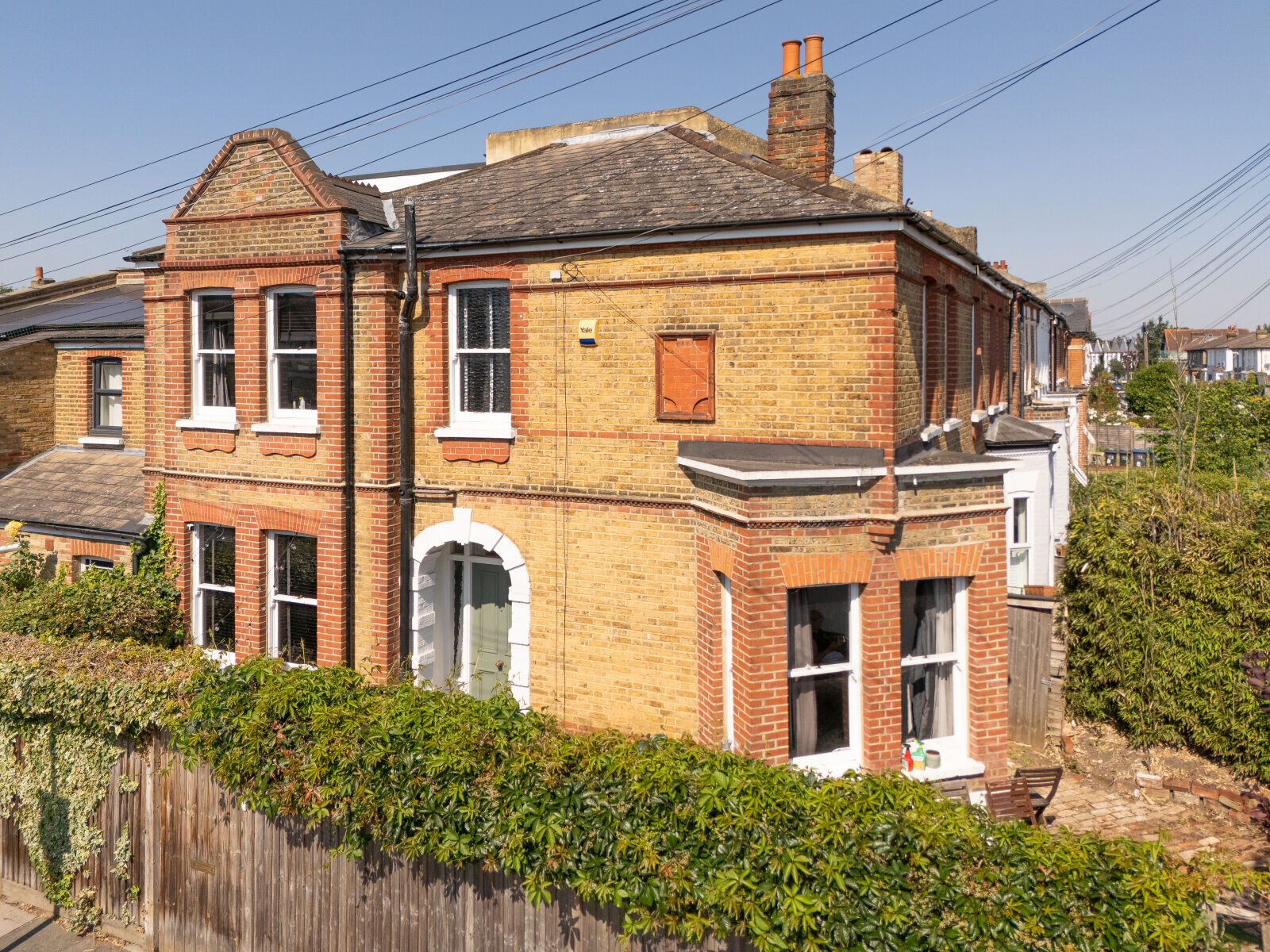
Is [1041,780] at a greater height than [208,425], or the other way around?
[208,425]

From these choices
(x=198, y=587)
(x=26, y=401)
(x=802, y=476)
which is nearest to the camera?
(x=802, y=476)

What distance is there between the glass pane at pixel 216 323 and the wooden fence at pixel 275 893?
717 centimetres

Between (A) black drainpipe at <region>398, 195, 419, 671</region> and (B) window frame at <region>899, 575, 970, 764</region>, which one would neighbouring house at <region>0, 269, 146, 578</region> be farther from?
(B) window frame at <region>899, 575, 970, 764</region>

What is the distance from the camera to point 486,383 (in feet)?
43.3

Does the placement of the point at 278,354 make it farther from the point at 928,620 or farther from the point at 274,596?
the point at 928,620

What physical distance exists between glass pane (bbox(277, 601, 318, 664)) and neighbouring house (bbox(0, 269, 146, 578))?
4.56 meters

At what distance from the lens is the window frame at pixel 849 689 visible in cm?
1027

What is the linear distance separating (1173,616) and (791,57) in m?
9.70

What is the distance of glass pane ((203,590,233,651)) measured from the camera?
14523 mm

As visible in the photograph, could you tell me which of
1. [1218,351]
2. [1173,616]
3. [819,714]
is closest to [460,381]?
[819,714]

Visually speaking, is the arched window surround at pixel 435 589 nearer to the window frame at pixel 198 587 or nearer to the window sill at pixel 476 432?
the window sill at pixel 476 432

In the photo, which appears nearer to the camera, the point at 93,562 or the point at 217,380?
the point at 217,380

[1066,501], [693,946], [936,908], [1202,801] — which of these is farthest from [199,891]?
[1066,501]

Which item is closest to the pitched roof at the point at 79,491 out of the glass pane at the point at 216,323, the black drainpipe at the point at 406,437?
the glass pane at the point at 216,323
